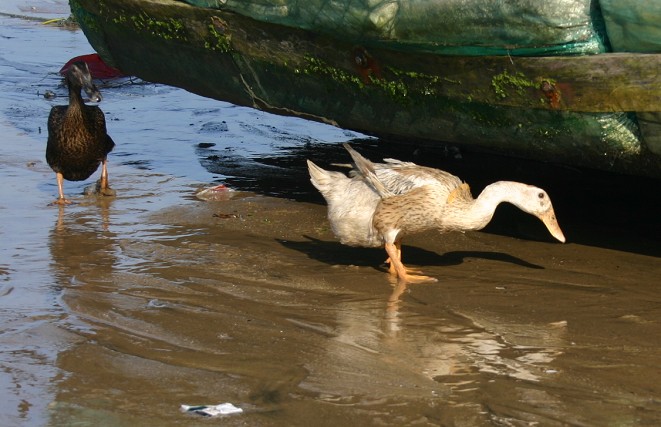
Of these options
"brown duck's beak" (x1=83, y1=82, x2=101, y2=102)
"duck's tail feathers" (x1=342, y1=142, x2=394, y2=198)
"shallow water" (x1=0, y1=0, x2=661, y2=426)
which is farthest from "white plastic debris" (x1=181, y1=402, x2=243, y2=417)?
"brown duck's beak" (x1=83, y1=82, x2=101, y2=102)

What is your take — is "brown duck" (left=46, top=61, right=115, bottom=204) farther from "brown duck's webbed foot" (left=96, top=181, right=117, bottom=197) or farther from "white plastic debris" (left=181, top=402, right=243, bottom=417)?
"white plastic debris" (left=181, top=402, right=243, bottom=417)

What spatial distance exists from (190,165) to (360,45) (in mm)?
3185

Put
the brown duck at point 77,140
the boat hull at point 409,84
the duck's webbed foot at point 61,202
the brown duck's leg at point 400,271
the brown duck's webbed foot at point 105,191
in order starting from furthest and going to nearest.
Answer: the brown duck at point 77,140, the brown duck's webbed foot at point 105,191, the duck's webbed foot at point 61,202, the brown duck's leg at point 400,271, the boat hull at point 409,84

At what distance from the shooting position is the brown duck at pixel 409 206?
6438 millimetres

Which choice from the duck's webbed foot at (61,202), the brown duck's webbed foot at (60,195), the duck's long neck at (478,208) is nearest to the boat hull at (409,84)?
the duck's long neck at (478,208)

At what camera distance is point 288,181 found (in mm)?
8977

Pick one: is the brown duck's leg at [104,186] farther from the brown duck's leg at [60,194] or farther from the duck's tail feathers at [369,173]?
the duck's tail feathers at [369,173]

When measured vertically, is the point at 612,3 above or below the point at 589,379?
above

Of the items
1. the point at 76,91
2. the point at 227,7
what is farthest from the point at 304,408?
the point at 76,91

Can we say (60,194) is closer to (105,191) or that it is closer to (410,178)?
(105,191)

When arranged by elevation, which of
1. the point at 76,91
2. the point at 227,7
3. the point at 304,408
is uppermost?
the point at 227,7

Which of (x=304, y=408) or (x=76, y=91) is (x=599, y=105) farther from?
(x=76, y=91)

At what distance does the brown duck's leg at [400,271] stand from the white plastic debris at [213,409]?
7.30 feet

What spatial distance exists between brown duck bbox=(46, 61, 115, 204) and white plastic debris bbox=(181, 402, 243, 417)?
4430mm
